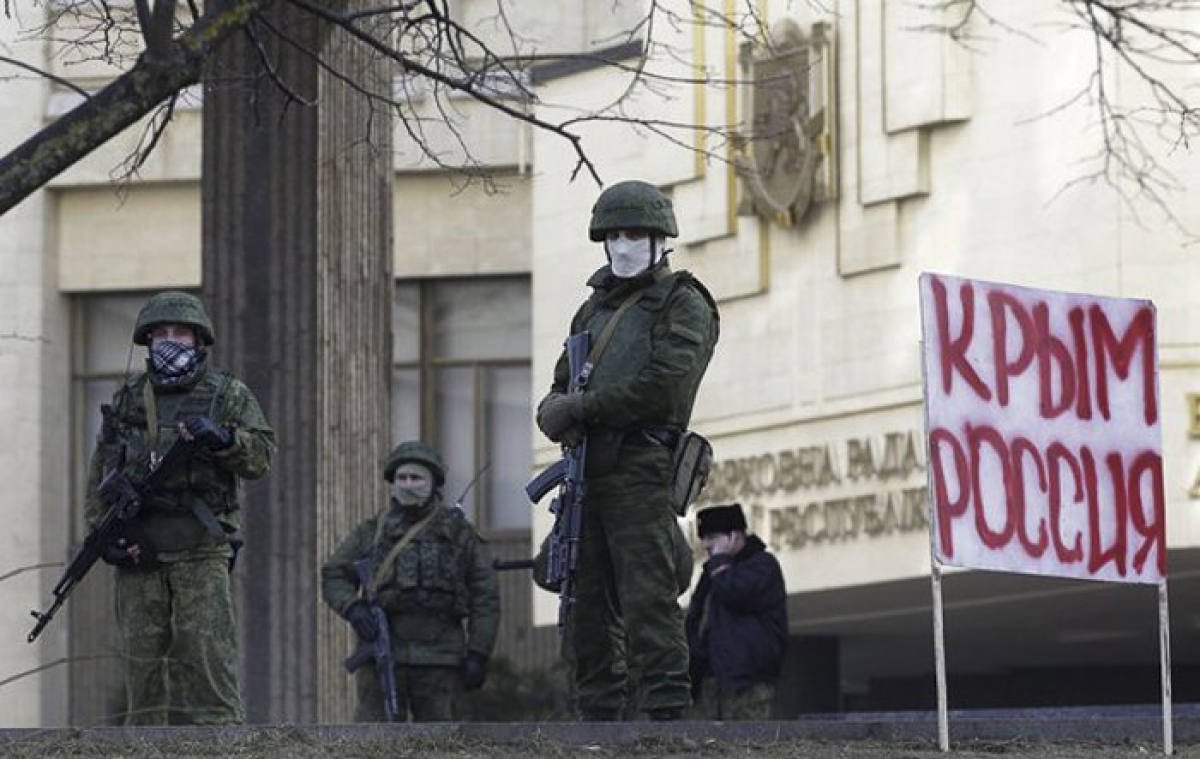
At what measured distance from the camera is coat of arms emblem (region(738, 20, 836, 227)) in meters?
29.5

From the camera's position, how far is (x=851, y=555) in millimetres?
29359

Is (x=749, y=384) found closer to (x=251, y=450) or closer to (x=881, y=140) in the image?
(x=881, y=140)

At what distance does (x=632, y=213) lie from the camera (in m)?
14.2

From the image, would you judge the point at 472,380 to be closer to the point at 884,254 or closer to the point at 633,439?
→ the point at 884,254

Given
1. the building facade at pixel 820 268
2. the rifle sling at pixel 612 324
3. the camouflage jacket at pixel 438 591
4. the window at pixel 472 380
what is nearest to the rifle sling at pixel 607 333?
the rifle sling at pixel 612 324

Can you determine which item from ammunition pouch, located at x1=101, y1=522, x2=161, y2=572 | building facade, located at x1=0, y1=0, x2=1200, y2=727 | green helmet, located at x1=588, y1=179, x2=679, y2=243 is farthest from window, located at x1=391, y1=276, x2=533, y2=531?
green helmet, located at x1=588, y1=179, x2=679, y2=243

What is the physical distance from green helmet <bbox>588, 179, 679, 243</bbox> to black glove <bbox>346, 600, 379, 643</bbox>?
431 cm

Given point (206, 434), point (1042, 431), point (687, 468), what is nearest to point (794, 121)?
point (206, 434)

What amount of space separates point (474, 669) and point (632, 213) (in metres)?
4.40

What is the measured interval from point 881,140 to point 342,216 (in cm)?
964

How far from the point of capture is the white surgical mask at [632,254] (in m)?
14.2

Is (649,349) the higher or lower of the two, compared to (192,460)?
higher

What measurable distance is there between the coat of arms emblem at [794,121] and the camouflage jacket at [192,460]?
14.5m

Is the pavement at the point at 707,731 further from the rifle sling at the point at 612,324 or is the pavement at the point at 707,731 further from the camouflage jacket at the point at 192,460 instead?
the camouflage jacket at the point at 192,460
